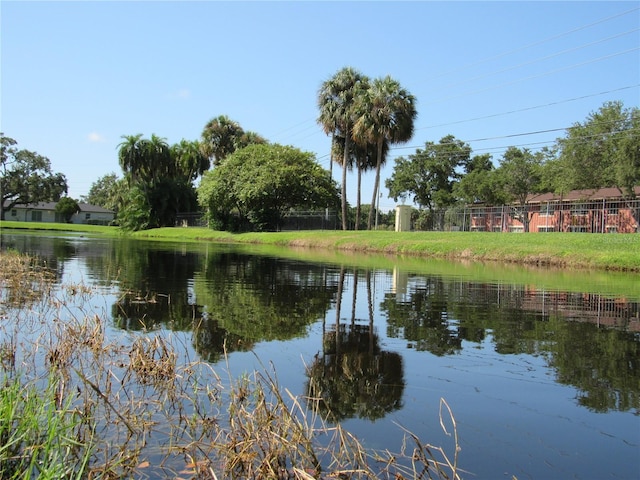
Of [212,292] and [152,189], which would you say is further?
[152,189]

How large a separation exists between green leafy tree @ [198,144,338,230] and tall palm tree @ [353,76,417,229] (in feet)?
29.0

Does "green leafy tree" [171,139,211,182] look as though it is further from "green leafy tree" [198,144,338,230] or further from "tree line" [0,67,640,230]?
"green leafy tree" [198,144,338,230]

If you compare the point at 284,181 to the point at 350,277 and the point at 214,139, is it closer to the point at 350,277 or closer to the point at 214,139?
the point at 214,139

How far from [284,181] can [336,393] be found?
1947 inches

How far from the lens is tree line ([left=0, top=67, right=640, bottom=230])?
48.3m

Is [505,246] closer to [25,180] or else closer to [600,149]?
[600,149]

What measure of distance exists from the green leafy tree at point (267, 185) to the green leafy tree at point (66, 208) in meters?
56.7

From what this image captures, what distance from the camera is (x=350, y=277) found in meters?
18.8

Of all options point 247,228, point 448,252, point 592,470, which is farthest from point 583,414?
point 247,228

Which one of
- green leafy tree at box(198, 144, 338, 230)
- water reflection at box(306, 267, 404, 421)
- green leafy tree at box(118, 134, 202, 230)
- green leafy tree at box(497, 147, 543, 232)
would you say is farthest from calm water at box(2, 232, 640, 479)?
green leafy tree at box(118, 134, 202, 230)

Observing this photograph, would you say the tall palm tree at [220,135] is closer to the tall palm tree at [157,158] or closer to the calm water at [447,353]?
the tall palm tree at [157,158]

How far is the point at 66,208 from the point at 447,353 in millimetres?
110126

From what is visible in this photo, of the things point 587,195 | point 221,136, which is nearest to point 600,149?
point 587,195

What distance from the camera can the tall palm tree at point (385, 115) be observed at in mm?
47856
